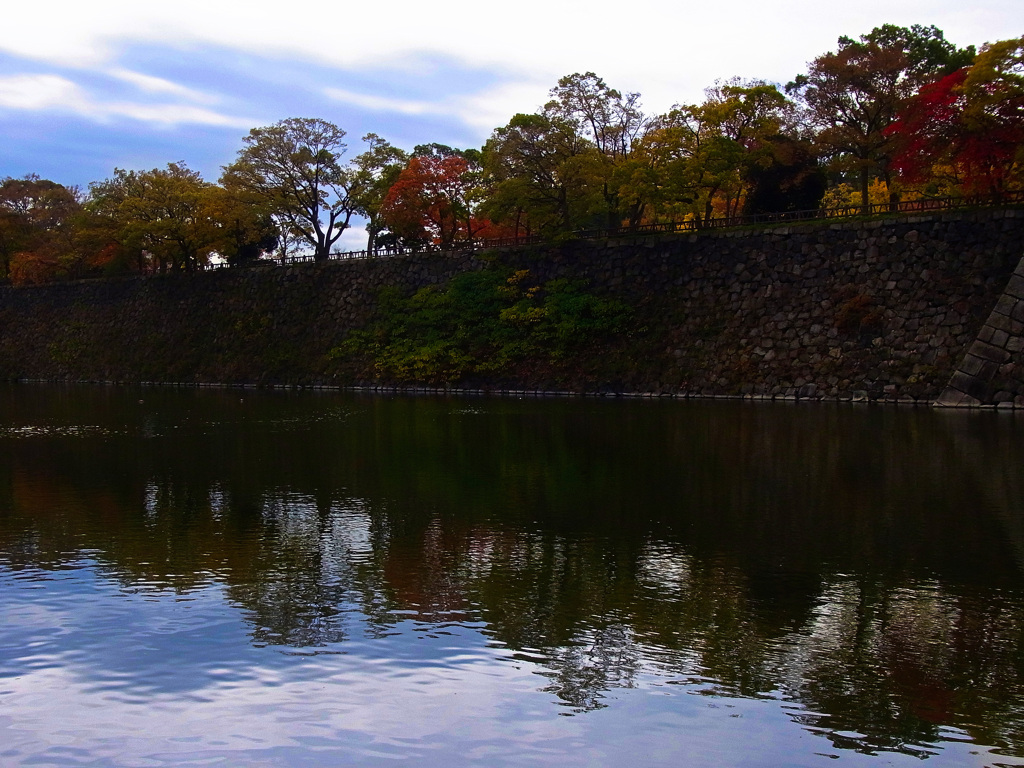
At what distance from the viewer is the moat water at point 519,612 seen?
7023mm

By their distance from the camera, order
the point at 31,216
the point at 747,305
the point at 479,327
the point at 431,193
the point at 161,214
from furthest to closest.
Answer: the point at 31,216 < the point at 161,214 < the point at 431,193 < the point at 479,327 < the point at 747,305

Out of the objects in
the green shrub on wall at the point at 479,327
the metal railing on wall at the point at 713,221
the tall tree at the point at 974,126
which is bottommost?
the green shrub on wall at the point at 479,327

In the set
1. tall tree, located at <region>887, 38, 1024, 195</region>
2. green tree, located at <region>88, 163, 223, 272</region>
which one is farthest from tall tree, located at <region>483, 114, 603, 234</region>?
green tree, located at <region>88, 163, 223, 272</region>

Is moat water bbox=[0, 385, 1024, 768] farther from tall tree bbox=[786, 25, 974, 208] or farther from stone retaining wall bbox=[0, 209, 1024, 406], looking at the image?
tall tree bbox=[786, 25, 974, 208]

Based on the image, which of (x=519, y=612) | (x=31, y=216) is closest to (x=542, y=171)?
(x=519, y=612)

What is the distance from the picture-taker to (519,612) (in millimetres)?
9938

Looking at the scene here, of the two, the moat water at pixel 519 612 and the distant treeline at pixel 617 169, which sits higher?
the distant treeline at pixel 617 169

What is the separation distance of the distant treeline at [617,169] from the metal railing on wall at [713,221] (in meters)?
0.70

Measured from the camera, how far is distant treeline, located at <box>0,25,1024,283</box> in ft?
130

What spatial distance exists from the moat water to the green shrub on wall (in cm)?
2679

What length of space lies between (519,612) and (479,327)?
42161 millimetres

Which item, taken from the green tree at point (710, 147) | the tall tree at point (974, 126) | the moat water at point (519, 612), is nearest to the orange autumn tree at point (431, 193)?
the green tree at point (710, 147)

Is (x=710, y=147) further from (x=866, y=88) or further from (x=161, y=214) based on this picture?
(x=161, y=214)

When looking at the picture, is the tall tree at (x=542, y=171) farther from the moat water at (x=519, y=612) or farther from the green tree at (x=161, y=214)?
the moat water at (x=519, y=612)
